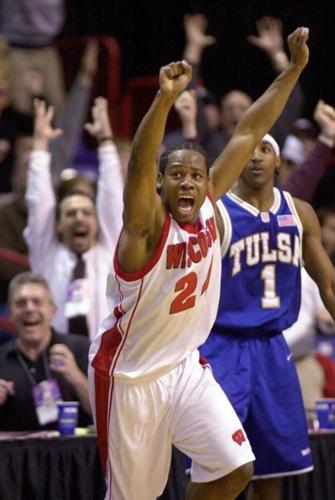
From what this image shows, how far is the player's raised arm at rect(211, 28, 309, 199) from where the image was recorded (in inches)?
234

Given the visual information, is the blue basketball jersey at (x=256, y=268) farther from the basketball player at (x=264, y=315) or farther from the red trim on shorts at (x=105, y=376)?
the red trim on shorts at (x=105, y=376)

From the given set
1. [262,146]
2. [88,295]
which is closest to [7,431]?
[88,295]

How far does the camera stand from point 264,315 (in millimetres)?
6434

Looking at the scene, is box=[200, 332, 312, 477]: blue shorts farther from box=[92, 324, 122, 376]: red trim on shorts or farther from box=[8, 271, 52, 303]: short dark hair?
box=[8, 271, 52, 303]: short dark hair

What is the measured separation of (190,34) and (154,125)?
155 inches

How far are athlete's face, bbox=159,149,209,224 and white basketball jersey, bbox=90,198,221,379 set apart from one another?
56 mm

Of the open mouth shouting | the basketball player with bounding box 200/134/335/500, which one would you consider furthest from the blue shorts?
the open mouth shouting

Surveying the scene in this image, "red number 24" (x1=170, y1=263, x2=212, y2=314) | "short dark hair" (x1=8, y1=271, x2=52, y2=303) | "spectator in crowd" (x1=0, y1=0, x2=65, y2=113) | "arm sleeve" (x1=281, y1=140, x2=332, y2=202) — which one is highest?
"spectator in crowd" (x1=0, y1=0, x2=65, y2=113)

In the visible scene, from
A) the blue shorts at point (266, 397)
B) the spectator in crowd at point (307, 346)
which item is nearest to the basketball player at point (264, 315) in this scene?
the blue shorts at point (266, 397)

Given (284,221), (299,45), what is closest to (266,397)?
(284,221)

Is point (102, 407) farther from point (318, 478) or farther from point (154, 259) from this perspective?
point (318, 478)

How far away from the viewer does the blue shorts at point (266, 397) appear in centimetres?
641

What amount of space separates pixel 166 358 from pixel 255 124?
3.56 feet

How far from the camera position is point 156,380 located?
5664mm
